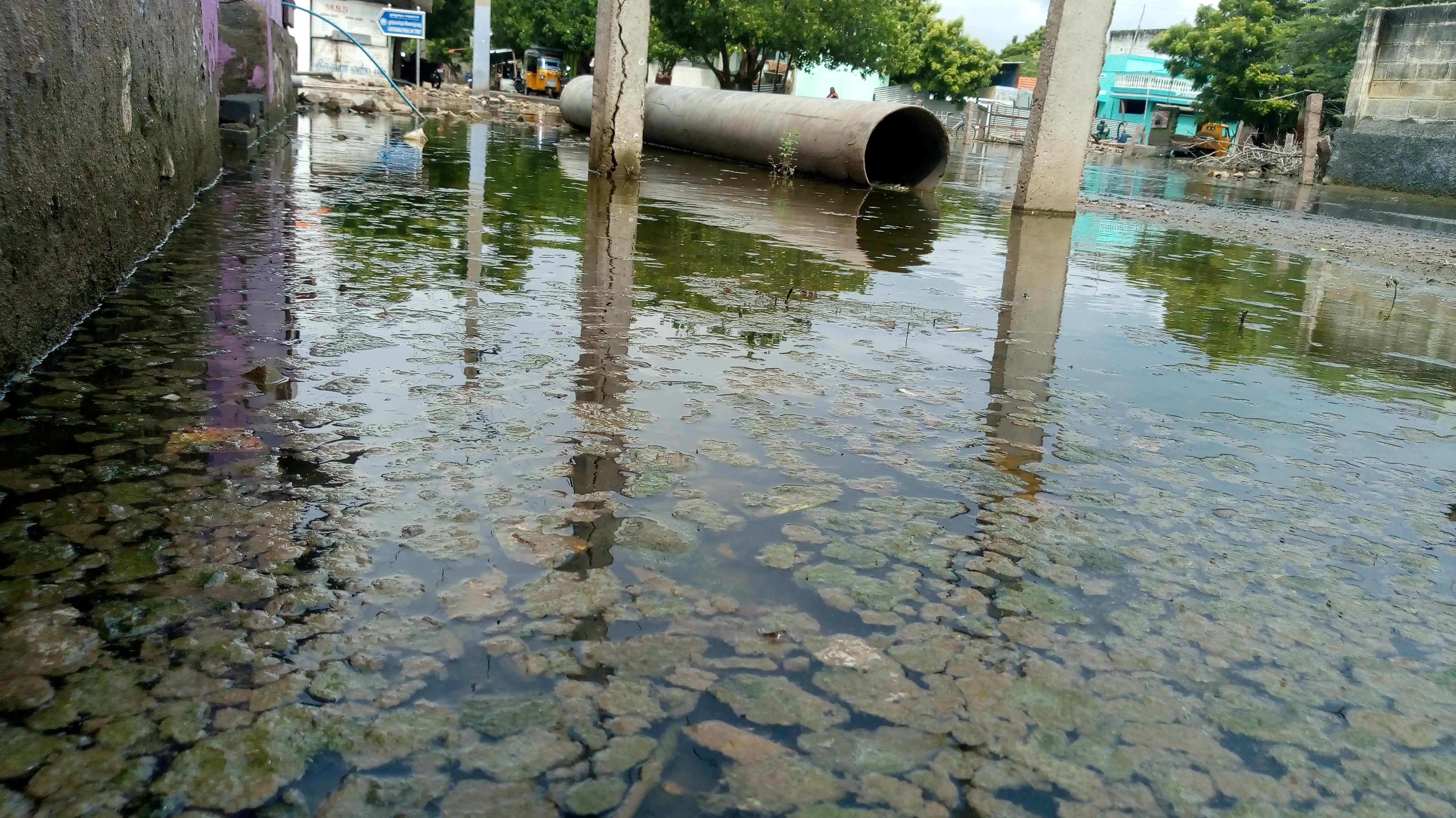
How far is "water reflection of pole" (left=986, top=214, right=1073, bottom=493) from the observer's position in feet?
9.74

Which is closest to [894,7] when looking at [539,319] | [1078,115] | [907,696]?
[1078,115]

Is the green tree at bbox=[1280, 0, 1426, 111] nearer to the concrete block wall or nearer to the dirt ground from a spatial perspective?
the concrete block wall

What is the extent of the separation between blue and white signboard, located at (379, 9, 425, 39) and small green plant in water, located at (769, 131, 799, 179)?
1516cm

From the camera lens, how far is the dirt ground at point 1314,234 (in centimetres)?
837

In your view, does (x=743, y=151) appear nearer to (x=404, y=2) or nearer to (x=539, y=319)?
(x=539, y=319)

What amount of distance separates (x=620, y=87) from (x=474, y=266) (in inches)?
192

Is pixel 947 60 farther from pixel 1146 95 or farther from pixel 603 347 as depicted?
pixel 603 347

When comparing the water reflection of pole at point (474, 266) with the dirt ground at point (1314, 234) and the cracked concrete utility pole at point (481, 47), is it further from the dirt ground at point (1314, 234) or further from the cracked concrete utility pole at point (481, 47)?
the cracked concrete utility pole at point (481, 47)

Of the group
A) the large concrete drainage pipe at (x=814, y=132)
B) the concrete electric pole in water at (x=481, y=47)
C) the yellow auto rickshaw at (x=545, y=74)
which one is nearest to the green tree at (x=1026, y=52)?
the yellow auto rickshaw at (x=545, y=74)

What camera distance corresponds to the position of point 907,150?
1286 cm

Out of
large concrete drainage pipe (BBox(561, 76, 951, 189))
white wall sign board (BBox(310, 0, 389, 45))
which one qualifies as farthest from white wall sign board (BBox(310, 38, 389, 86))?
large concrete drainage pipe (BBox(561, 76, 951, 189))

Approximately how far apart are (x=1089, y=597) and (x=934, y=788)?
767mm

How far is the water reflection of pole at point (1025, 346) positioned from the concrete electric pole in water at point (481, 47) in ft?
76.9

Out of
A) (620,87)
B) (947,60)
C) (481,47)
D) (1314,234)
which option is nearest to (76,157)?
(620,87)
